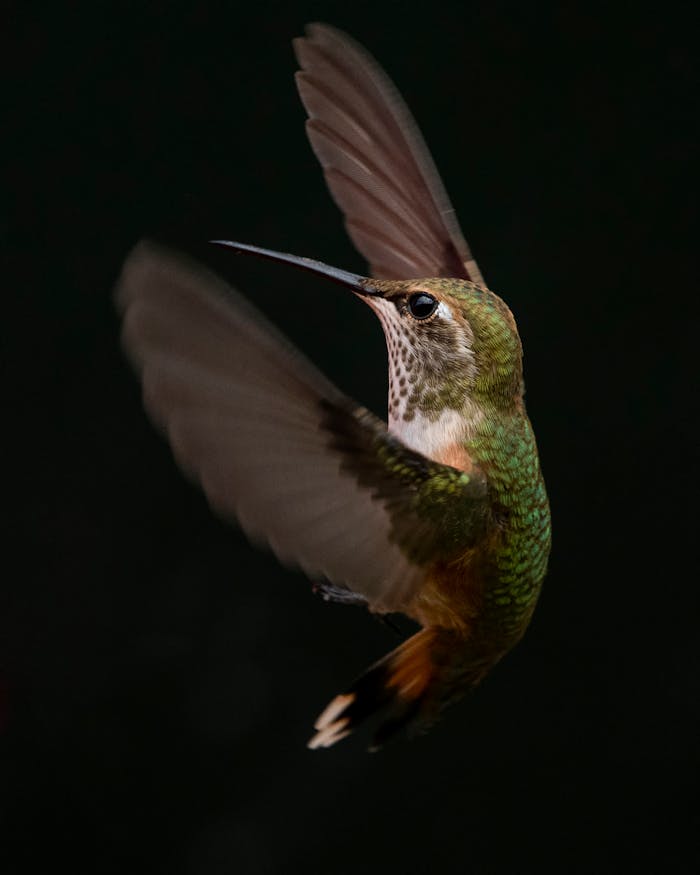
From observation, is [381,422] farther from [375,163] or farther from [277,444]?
[375,163]

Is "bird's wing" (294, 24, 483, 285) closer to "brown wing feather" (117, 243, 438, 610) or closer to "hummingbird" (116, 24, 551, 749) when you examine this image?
"hummingbird" (116, 24, 551, 749)

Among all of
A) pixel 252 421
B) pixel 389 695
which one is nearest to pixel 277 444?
pixel 252 421

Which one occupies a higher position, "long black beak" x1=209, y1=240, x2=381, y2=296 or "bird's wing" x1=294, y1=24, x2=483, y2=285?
"bird's wing" x1=294, y1=24, x2=483, y2=285

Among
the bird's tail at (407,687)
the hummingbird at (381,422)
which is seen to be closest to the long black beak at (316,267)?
the hummingbird at (381,422)

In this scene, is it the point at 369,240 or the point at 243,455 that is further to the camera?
the point at 369,240

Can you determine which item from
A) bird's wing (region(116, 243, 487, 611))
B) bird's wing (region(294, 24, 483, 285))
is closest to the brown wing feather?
bird's wing (region(116, 243, 487, 611))

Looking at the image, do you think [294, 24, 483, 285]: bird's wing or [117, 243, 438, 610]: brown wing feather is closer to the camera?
[117, 243, 438, 610]: brown wing feather

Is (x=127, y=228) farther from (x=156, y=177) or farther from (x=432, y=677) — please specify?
(x=432, y=677)

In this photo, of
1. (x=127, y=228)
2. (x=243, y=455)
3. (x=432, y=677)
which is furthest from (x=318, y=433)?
(x=127, y=228)

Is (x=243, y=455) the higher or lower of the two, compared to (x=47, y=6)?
lower
